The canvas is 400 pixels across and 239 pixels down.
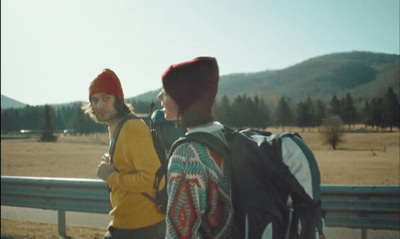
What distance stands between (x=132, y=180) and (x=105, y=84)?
812 mm

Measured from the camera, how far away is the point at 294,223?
5.77 ft

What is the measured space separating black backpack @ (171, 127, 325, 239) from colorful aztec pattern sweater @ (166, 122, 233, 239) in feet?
0.14

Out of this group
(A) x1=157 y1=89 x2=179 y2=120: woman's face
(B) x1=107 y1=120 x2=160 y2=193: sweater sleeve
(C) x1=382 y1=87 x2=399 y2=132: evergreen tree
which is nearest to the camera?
(A) x1=157 y1=89 x2=179 y2=120: woman's face

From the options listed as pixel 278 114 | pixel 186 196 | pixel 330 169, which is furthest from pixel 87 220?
pixel 278 114

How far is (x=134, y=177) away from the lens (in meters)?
2.83

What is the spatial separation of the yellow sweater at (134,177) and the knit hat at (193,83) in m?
1.09

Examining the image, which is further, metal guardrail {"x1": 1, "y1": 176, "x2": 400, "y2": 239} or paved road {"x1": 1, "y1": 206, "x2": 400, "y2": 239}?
paved road {"x1": 1, "y1": 206, "x2": 400, "y2": 239}

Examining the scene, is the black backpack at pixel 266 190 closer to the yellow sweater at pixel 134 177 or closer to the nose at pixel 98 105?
the yellow sweater at pixel 134 177

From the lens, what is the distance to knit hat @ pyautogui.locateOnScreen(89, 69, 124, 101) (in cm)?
306

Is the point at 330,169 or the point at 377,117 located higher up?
the point at 377,117

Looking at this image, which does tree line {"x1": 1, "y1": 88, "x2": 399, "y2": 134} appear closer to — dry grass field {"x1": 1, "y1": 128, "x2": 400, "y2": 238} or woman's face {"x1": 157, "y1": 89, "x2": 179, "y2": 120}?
dry grass field {"x1": 1, "y1": 128, "x2": 400, "y2": 238}

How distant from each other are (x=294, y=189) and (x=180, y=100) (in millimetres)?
675

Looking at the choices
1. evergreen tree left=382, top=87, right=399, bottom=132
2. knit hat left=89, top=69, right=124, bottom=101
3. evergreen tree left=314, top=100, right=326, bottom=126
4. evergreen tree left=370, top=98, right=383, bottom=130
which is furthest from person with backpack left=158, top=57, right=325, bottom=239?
evergreen tree left=314, top=100, right=326, bottom=126

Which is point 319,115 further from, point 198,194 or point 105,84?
point 198,194
